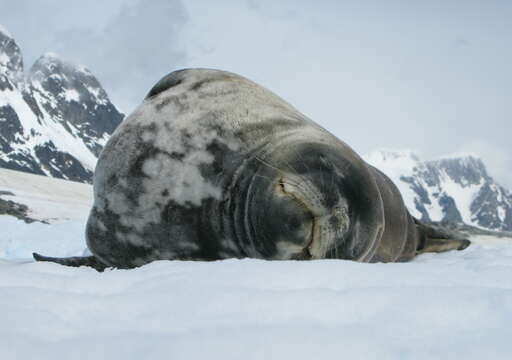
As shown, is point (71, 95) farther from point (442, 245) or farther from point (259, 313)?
point (259, 313)

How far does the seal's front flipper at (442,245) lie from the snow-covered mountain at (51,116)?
13330cm

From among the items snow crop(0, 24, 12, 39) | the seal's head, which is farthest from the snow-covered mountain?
the seal's head

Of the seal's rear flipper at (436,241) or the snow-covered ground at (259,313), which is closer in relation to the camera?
the snow-covered ground at (259,313)

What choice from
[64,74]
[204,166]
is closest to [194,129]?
[204,166]

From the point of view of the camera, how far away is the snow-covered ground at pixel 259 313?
1325 millimetres

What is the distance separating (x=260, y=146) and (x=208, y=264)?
1364mm

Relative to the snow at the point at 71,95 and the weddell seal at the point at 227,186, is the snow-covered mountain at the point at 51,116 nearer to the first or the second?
the snow at the point at 71,95

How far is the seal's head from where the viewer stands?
2885 millimetres

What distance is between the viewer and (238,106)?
3.81 m

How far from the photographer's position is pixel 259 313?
5.14ft

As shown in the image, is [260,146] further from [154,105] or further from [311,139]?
[154,105]

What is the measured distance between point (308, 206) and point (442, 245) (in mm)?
3306

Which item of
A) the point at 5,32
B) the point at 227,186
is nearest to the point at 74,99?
the point at 5,32

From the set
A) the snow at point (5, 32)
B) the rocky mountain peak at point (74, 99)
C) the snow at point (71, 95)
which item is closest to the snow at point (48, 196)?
the rocky mountain peak at point (74, 99)
